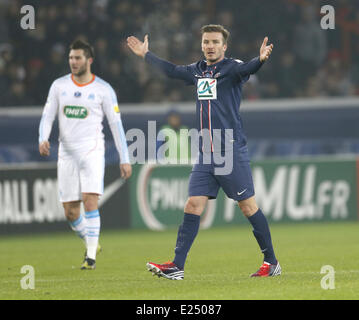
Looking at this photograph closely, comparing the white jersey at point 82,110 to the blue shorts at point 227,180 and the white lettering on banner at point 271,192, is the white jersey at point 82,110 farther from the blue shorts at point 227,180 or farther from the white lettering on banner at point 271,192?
the white lettering on banner at point 271,192

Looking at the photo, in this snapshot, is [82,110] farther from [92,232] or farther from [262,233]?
[262,233]

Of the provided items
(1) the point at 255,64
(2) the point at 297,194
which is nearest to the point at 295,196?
(2) the point at 297,194

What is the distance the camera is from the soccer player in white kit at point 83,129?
10.2 m

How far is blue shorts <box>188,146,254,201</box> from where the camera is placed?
843 cm

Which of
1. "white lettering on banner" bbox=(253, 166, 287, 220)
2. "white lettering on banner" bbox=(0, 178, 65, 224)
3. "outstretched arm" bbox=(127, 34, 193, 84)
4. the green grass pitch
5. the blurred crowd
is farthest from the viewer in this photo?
the blurred crowd

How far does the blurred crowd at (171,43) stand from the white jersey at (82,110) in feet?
23.3

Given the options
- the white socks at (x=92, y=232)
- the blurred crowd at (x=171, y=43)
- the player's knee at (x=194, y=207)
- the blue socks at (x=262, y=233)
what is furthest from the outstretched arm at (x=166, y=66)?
the blurred crowd at (x=171, y=43)

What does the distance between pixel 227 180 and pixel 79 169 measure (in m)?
2.37

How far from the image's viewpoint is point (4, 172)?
15.2m

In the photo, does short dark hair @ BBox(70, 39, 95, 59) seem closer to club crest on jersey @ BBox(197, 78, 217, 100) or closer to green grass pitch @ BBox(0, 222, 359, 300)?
club crest on jersey @ BBox(197, 78, 217, 100)

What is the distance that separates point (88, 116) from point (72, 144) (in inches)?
13.7

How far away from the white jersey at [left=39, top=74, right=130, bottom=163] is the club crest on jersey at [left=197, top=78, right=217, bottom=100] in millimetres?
1860

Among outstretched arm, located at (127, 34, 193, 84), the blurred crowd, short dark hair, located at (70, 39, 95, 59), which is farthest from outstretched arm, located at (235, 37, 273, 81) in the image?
the blurred crowd

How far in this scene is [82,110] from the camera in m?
10.2
